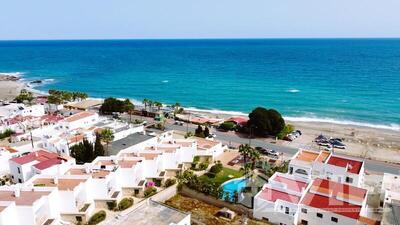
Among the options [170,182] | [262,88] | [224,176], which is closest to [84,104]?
[262,88]

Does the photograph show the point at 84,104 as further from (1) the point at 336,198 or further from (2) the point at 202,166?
(1) the point at 336,198

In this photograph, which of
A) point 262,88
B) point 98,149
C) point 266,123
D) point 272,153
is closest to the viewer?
point 98,149

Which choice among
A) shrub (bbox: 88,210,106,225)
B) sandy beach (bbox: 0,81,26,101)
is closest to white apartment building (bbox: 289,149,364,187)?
shrub (bbox: 88,210,106,225)

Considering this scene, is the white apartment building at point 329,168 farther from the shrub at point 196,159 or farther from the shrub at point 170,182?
the shrub at point 170,182

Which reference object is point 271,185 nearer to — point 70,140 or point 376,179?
point 376,179

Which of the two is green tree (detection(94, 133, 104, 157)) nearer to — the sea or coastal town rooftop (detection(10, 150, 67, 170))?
coastal town rooftop (detection(10, 150, 67, 170))

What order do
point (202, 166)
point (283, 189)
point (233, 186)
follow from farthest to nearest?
point (202, 166) → point (233, 186) → point (283, 189)
